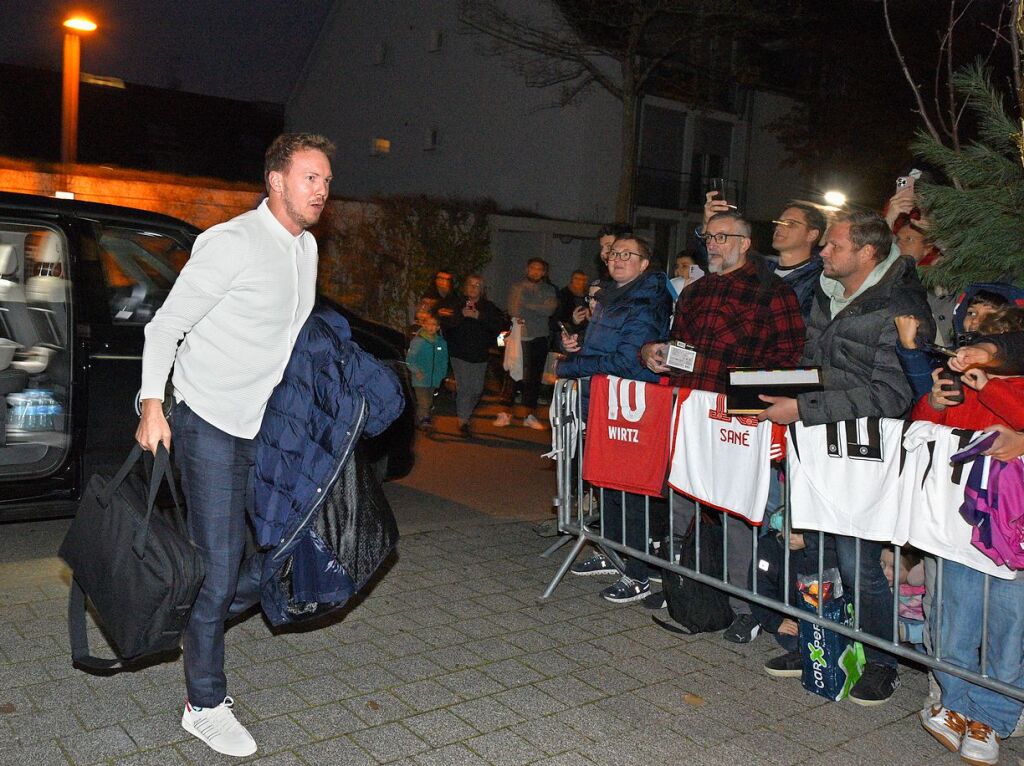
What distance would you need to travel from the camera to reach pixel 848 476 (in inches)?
175

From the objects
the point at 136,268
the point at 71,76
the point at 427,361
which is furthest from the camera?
the point at 71,76

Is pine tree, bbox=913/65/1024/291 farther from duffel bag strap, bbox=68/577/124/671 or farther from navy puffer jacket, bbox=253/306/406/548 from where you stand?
duffel bag strap, bbox=68/577/124/671

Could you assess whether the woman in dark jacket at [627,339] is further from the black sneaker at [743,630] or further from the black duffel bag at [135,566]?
the black duffel bag at [135,566]

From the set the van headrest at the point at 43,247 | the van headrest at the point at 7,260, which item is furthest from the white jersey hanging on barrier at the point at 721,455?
the van headrest at the point at 7,260

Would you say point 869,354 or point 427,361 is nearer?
point 869,354

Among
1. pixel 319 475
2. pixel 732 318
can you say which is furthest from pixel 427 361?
pixel 319 475

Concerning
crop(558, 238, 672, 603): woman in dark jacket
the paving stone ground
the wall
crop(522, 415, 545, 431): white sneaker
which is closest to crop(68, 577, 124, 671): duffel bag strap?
the paving stone ground

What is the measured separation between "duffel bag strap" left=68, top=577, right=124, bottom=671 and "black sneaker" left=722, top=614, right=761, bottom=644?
9.72 feet

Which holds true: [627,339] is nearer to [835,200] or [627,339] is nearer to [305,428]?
[835,200]

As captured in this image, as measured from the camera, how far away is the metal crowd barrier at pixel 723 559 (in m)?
4.21

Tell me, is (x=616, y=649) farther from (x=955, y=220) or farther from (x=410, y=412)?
(x=410, y=412)

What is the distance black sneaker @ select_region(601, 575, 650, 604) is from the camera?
5887 mm

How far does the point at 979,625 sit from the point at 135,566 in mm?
3252

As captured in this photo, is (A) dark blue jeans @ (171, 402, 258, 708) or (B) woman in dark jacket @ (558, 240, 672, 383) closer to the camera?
(A) dark blue jeans @ (171, 402, 258, 708)
